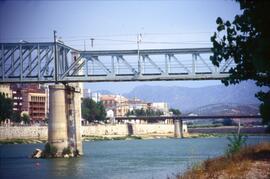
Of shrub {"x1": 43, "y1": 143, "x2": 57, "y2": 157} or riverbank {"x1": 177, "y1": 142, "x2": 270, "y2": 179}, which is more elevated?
riverbank {"x1": 177, "y1": 142, "x2": 270, "y2": 179}

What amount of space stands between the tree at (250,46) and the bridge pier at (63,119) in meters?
55.6

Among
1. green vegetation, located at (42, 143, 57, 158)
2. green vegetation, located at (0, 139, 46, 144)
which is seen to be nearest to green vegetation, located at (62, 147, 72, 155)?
green vegetation, located at (42, 143, 57, 158)

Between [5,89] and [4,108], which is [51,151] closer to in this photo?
[4,108]

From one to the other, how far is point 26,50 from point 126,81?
18653 millimetres

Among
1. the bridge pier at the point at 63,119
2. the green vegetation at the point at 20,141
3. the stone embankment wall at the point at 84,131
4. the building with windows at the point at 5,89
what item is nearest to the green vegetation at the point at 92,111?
the stone embankment wall at the point at 84,131

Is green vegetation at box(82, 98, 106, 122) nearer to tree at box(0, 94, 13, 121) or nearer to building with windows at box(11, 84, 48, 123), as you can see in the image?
building with windows at box(11, 84, 48, 123)

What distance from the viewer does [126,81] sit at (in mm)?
73750

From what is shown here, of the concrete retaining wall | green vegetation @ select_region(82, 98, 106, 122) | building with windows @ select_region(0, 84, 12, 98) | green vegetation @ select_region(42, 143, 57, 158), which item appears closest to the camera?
green vegetation @ select_region(42, 143, 57, 158)

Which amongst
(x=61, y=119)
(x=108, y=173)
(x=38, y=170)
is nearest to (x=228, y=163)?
(x=108, y=173)

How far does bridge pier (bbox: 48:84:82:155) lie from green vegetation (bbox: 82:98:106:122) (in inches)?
4208

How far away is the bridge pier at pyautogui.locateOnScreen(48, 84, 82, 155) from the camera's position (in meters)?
68.7

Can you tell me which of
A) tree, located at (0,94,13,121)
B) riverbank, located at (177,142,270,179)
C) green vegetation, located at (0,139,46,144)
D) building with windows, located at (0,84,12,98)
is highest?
building with windows, located at (0,84,12,98)

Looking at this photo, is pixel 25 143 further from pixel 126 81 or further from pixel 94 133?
pixel 126 81

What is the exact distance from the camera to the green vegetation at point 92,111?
182m
